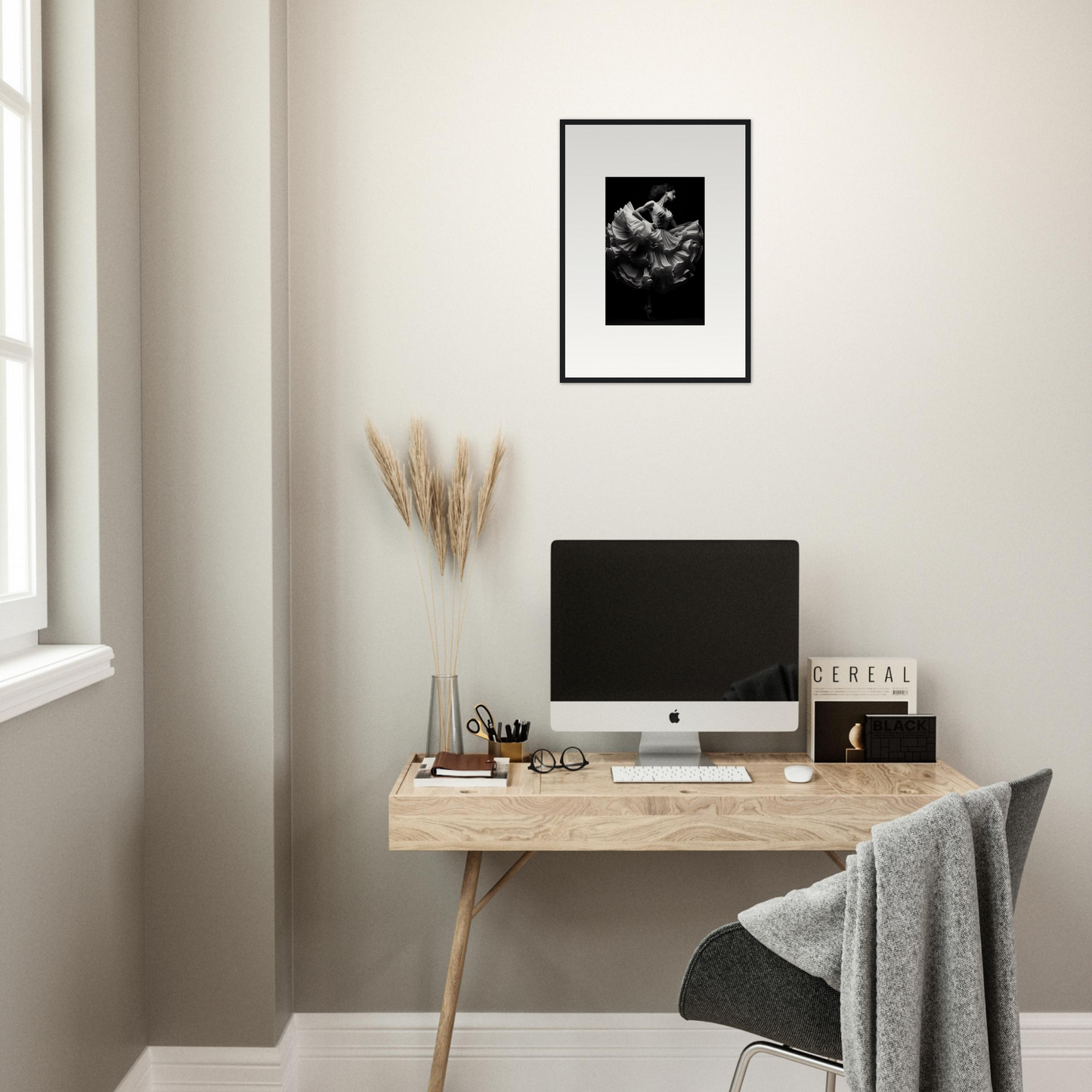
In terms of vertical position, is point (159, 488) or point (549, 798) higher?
point (159, 488)

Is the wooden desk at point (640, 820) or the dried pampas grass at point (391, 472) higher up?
the dried pampas grass at point (391, 472)

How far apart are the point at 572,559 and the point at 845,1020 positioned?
1.02 metres

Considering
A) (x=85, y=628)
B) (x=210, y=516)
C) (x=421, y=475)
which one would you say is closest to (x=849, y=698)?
(x=421, y=475)

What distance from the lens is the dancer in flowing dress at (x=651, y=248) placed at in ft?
7.22

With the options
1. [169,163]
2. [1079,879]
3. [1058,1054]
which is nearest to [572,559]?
[169,163]

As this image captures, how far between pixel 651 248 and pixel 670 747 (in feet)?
3.80

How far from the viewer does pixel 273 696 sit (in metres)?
2.08

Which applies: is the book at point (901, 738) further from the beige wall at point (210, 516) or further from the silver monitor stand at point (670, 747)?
the beige wall at point (210, 516)

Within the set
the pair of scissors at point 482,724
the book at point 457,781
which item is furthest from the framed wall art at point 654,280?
the book at point 457,781

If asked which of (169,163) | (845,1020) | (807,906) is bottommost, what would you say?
(845,1020)

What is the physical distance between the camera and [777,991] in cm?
151

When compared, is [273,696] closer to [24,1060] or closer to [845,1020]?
[24,1060]

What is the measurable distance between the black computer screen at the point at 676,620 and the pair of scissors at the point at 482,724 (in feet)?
0.66

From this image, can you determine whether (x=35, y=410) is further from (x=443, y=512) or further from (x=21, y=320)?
(x=443, y=512)
